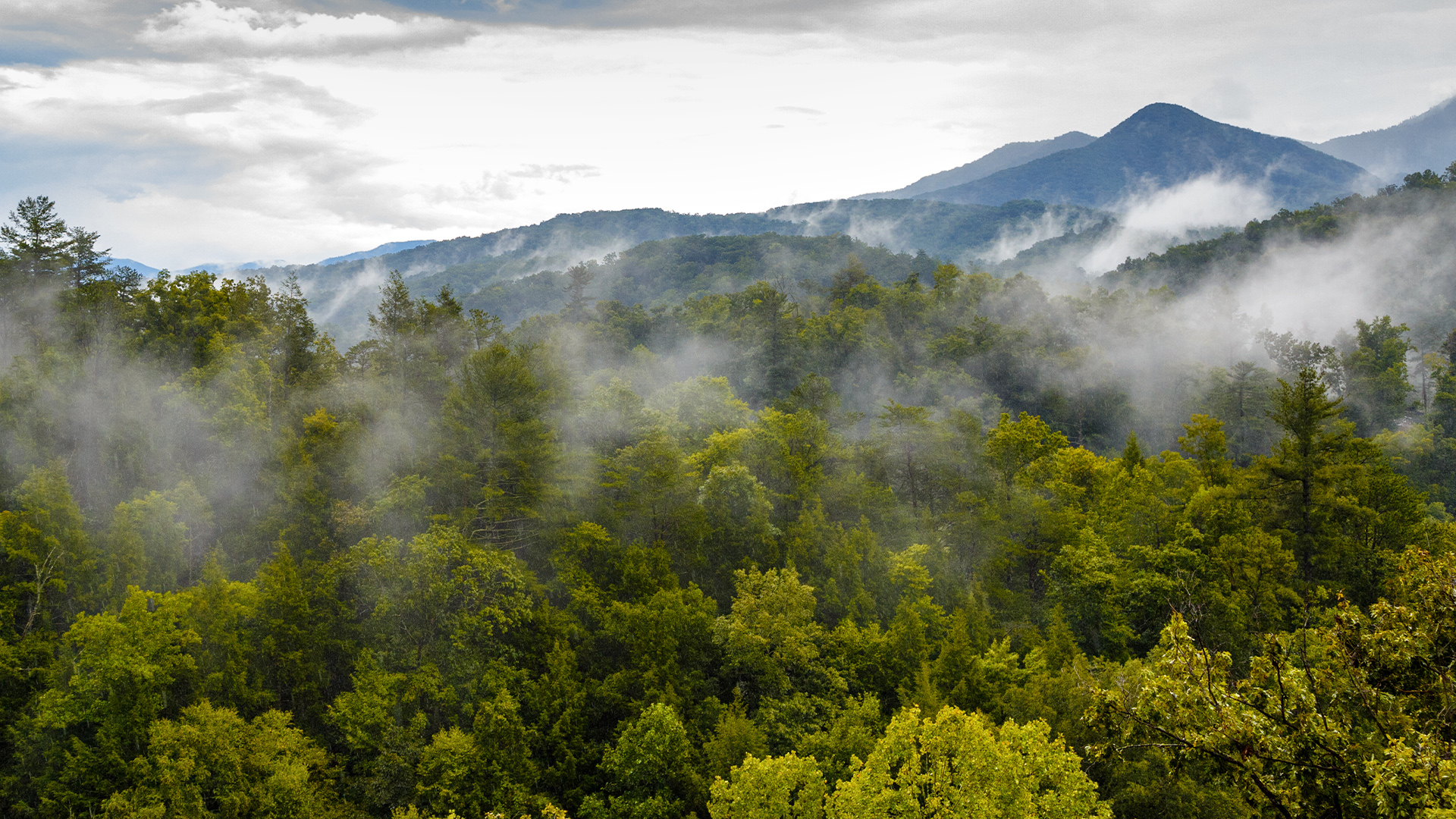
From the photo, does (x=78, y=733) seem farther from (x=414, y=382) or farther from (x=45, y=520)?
(x=414, y=382)

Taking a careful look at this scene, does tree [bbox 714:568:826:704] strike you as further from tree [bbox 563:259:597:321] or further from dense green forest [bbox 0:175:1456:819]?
tree [bbox 563:259:597:321]

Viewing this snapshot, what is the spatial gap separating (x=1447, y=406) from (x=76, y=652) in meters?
115

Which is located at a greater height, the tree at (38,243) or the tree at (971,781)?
the tree at (38,243)

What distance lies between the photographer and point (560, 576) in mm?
40688

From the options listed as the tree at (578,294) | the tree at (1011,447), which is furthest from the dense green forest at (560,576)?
the tree at (578,294)

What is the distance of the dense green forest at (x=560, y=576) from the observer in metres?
28.8

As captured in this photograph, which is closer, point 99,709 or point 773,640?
point 99,709

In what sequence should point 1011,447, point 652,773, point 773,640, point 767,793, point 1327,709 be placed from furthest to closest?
1. point 1011,447
2. point 773,640
3. point 652,773
4. point 767,793
5. point 1327,709

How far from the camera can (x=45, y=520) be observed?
1416 inches

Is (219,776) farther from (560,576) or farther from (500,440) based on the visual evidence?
(500,440)

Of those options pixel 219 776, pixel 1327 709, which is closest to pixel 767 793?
pixel 1327 709

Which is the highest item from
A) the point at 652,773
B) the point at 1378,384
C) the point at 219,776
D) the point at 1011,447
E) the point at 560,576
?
the point at 1011,447

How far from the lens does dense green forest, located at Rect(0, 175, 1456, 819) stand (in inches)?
1136

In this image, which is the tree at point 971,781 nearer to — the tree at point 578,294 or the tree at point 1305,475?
the tree at point 1305,475
